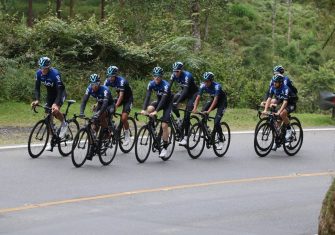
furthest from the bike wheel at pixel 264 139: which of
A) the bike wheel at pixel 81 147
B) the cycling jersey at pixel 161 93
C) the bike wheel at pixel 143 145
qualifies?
the bike wheel at pixel 81 147

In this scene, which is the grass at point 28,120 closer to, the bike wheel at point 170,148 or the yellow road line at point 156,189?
the bike wheel at point 170,148

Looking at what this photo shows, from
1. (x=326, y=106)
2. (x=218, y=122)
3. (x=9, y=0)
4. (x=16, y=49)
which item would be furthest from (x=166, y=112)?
(x=9, y=0)

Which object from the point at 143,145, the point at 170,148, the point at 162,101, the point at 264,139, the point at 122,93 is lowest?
the point at 170,148

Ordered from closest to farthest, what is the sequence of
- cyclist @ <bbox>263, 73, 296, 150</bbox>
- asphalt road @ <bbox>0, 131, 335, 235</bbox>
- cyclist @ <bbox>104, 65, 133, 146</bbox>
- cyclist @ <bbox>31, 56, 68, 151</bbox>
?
1. asphalt road @ <bbox>0, 131, 335, 235</bbox>
2. cyclist @ <bbox>31, 56, 68, 151</bbox>
3. cyclist @ <bbox>104, 65, 133, 146</bbox>
4. cyclist @ <bbox>263, 73, 296, 150</bbox>

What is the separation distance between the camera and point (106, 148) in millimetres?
15938

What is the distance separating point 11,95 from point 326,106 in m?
19.6

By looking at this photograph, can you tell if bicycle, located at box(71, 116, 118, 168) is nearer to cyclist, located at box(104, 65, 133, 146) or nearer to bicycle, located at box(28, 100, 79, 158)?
bicycle, located at box(28, 100, 79, 158)

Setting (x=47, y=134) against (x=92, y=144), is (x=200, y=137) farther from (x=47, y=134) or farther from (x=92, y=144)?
(x=47, y=134)

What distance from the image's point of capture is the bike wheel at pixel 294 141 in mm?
18828

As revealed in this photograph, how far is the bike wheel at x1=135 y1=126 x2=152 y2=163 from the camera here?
1643cm

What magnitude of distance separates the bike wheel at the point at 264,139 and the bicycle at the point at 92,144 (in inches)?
156

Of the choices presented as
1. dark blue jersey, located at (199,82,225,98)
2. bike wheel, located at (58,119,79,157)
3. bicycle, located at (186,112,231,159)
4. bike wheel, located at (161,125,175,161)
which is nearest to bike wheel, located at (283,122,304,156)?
bicycle, located at (186,112,231,159)

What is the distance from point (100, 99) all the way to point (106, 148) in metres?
1.08

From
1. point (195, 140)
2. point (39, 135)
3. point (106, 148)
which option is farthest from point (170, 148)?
point (39, 135)
